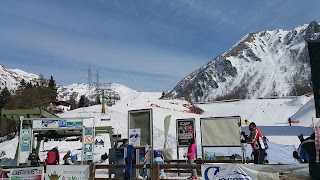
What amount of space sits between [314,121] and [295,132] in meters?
26.3

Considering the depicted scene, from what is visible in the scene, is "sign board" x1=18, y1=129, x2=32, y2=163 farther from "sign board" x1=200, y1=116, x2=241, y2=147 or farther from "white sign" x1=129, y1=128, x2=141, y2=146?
"sign board" x1=200, y1=116, x2=241, y2=147

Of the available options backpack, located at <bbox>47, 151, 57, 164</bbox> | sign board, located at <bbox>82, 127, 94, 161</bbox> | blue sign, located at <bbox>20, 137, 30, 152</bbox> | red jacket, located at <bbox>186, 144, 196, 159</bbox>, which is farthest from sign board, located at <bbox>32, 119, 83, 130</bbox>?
red jacket, located at <bbox>186, 144, 196, 159</bbox>

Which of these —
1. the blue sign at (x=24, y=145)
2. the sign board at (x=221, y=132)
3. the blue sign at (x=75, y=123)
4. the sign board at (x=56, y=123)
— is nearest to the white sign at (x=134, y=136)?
the blue sign at (x=75, y=123)

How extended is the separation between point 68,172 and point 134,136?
2.46 m

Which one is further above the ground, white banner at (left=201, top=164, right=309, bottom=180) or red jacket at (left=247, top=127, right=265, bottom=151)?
red jacket at (left=247, top=127, right=265, bottom=151)

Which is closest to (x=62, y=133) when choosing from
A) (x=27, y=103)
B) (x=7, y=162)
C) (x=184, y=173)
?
(x=7, y=162)

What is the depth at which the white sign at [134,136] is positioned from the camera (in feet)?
37.7

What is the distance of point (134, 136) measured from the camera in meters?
11.6

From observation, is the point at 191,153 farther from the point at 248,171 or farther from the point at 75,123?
the point at 75,123

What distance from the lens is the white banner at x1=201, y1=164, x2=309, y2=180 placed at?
812cm

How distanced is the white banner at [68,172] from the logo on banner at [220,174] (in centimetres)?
402

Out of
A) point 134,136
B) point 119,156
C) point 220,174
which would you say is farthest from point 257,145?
point 119,156

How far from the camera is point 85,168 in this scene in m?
10.9

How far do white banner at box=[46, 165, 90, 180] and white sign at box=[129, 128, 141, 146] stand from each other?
168cm
